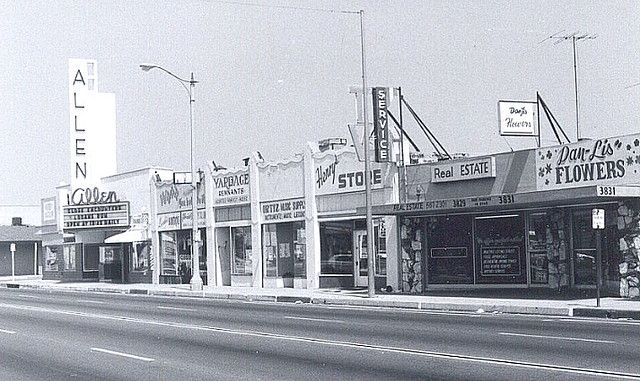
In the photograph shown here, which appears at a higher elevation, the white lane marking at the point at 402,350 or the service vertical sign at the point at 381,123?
the service vertical sign at the point at 381,123

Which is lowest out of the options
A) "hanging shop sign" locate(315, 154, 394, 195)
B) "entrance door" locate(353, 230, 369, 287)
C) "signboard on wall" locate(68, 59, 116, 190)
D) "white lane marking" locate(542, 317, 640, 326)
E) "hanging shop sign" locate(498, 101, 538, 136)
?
"white lane marking" locate(542, 317, 640, 326)

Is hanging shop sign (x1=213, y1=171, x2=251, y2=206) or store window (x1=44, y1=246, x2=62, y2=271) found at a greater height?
hanging shop sign (x1=213, y1=171, x2=251, y2=206)

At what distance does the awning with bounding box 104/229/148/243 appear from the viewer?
156 ft

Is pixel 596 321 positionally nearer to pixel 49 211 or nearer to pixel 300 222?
pixel 300 222

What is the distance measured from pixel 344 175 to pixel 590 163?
10.6 metres

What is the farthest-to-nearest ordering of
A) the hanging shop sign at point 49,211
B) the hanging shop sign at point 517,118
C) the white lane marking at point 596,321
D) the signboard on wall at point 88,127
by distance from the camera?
the hanging shop sign at point 49,211
the signboard on wall at point 88,127
the hanging shop sign at point 517,118
the white lane marking at point 596,321

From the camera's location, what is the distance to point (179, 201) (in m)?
44.0

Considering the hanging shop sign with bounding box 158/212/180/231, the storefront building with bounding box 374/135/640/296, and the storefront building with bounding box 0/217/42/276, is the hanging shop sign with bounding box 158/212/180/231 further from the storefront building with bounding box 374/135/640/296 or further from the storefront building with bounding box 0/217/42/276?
the storefront building with bounding box 0/217/42/276

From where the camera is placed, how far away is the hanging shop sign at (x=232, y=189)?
1559 inches

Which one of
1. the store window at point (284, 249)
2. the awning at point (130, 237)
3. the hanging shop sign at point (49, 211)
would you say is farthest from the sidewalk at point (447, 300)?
the hanging shop sign at point (49, 211)

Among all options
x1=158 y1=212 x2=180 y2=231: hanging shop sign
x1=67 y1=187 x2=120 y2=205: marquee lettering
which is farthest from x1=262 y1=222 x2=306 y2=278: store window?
x1=67 y1=187 x2=120 y2=205: marquee lettering

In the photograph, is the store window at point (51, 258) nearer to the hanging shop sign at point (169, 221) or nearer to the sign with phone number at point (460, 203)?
the hanging shop sign at point (169, 221)

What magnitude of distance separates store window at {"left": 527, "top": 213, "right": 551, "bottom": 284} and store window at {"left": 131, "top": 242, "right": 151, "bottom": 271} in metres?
23.9

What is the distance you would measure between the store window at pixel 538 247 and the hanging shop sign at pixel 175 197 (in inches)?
714
